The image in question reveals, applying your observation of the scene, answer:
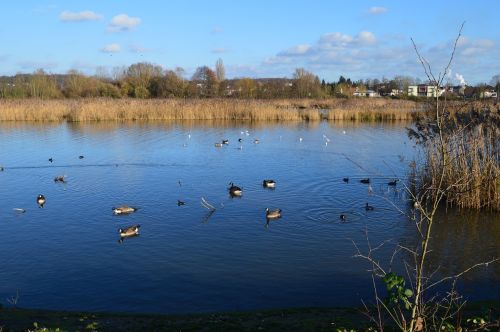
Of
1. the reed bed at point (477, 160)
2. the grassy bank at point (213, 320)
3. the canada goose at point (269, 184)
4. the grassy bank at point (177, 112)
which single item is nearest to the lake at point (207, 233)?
the canada goose at point (269, 184)

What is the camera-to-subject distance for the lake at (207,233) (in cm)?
841

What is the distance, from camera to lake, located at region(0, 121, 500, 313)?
27.6ft

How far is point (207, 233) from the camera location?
460 inches

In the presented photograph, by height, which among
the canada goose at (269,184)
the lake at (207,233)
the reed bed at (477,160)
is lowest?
the lake at (207,233)

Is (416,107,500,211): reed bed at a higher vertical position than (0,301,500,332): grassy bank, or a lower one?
higher

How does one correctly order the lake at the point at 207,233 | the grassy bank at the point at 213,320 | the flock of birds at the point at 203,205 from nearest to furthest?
the grassy bank at the point at 213,320
the lake at the point at 207,233
the flock of birds at the point at 203,205

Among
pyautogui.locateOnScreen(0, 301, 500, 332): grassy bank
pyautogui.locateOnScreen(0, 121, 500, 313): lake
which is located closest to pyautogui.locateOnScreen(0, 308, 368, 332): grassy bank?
pyautogui.locateOnScreen(0, 301, 500, 332): grassy bank

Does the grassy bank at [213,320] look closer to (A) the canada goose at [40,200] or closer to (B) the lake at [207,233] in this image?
(B) the lake at [207,233]

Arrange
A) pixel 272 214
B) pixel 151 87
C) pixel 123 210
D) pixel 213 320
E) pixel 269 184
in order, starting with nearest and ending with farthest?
pixel 213 320, pixel 272 214, pixel 123 210, pixel 269 184, pixel 151 87

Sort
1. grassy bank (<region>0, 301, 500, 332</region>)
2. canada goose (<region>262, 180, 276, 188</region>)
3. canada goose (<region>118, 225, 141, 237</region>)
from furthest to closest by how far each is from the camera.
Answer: canada goose (<region>262, 180, 276, 188</region>), canada goose (<region>118, 225, 141, 237</region>), grassy bank (<region>0, 301, 500, 332</region>)

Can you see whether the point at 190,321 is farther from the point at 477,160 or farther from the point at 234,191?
the point at 477,160

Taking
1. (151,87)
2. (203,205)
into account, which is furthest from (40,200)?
(151,87)

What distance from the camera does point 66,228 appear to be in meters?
12.3

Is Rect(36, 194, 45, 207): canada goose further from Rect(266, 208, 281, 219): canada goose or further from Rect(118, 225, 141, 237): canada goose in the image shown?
Rect(266, 208, 281, 219): canada goose
